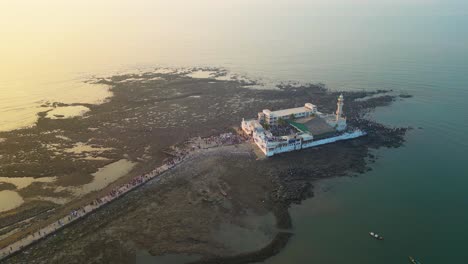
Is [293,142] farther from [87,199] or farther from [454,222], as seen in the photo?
[87,199]

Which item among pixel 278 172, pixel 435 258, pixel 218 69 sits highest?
pixel 218 69

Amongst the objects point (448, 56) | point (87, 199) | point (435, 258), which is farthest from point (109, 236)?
point (448, 56)

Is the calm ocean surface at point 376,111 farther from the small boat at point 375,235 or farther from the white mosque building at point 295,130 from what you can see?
the white mosque building at point 295,130

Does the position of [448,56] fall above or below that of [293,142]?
above

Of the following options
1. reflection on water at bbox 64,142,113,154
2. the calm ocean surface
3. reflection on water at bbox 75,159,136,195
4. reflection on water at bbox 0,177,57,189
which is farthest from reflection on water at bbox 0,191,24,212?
the calm ocean surface

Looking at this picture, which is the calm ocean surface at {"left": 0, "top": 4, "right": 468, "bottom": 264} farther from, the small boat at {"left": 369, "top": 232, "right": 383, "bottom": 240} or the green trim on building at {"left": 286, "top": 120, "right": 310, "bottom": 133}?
the green trim on building at {"left": 286, "top": 120, "right": 310, "bottom": 133}

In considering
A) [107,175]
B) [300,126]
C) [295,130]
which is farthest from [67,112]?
[300,126]
